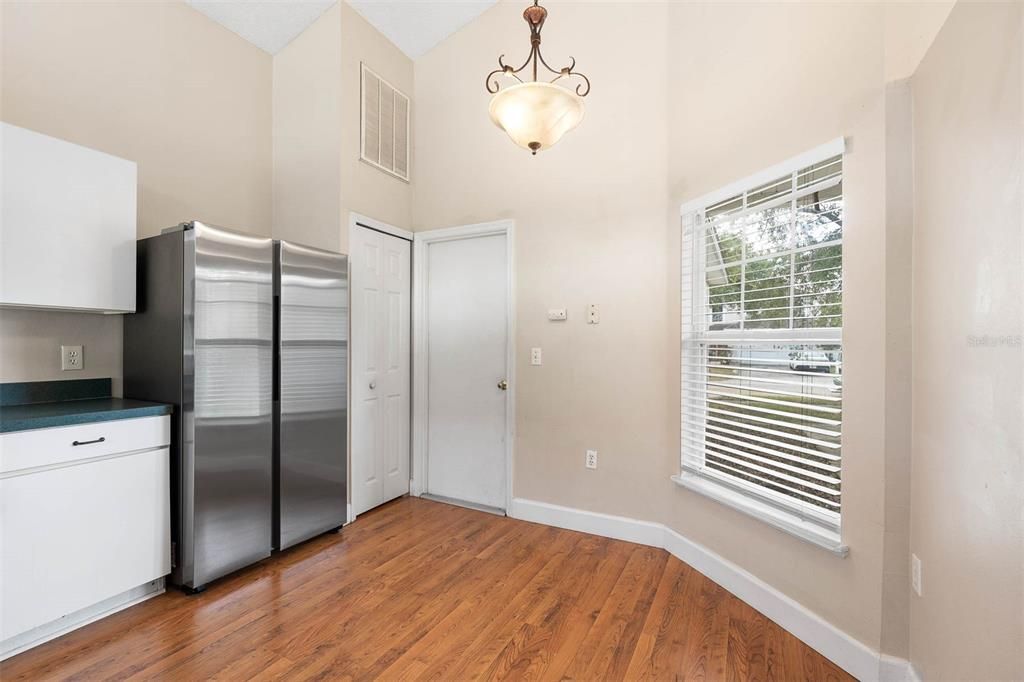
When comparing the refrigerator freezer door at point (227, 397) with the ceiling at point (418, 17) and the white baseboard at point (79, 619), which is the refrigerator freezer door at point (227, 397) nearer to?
the white baseboard at point (79, 619)

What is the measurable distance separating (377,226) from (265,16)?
152 centimetres

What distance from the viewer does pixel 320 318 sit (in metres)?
2.86

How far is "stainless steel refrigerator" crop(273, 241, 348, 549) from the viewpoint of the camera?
104 inches

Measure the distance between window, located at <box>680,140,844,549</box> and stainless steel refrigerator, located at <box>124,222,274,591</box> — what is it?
2.40m

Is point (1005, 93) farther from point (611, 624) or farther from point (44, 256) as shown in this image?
point (44, 256)

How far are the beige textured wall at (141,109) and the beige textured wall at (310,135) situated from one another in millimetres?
115

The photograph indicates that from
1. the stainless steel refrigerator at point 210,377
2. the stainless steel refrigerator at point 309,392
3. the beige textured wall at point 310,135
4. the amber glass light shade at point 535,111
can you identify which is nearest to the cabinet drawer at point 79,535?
the stainless steel refrigerator at point 210,377

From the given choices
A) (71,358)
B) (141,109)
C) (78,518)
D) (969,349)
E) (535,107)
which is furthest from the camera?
(141,109)

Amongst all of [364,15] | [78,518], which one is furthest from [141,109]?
[78,518]

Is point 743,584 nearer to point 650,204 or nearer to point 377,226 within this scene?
point 650,204

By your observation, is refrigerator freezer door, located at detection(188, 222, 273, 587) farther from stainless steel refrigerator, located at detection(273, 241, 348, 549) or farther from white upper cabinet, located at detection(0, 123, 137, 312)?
white upper cabinet, located at detection(0, 123, 137, 312)

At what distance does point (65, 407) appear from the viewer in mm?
2137

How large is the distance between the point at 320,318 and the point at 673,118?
246 cm

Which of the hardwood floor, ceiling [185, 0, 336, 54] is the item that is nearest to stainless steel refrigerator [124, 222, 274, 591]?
the hardwood floor
